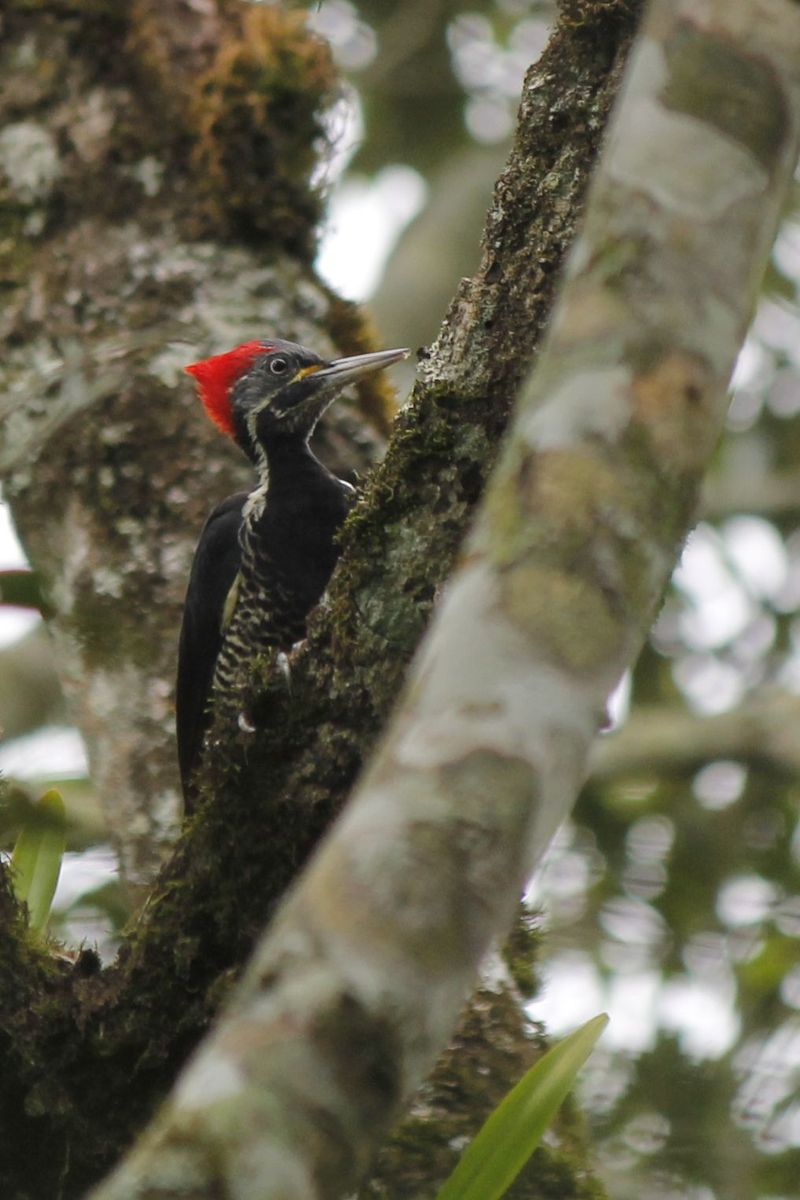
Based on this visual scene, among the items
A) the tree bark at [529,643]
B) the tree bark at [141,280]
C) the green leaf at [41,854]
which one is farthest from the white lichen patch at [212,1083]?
the tree bark at [141,280]

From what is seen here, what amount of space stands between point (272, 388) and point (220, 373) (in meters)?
0.17

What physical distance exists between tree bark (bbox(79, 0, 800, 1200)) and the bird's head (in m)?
2.66

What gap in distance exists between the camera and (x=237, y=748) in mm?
2572

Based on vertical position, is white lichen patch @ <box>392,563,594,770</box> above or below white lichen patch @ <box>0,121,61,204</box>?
above

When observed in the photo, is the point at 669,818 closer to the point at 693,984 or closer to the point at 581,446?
the point at 693,984

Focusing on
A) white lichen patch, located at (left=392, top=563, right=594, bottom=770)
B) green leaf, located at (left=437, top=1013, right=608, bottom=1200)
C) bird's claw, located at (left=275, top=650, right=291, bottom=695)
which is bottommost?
green leaf, located at (left=437, top=1013, right=608, bottom=1200)

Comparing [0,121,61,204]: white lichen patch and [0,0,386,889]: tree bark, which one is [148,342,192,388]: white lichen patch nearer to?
[0,0,386,889]: tree bark

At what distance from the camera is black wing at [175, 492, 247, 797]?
12.6ft

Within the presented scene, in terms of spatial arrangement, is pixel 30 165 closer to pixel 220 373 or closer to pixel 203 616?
pixel 220 373

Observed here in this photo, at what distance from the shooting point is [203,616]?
13.3ft

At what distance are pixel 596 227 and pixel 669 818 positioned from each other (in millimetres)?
4410

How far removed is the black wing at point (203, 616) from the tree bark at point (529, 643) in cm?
228

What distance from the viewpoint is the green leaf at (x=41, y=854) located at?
302 cm

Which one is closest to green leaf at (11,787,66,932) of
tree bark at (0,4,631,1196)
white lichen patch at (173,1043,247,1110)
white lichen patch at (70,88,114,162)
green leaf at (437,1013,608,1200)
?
tree bark at (0,4,631,1196)
